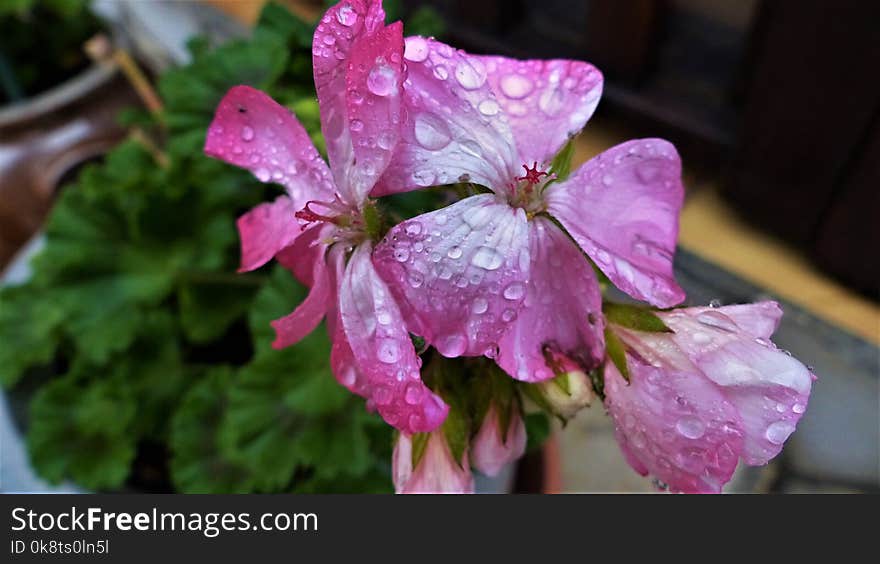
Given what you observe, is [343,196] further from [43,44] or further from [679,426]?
[43,44]

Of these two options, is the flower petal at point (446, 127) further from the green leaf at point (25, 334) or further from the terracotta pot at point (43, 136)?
the terracotta pot at point (43, 136)

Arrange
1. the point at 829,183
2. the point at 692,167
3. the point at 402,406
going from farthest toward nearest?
the point at 692,167, the point at 829,183, the point at 402,406

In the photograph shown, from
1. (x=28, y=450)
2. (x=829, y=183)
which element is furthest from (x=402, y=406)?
(x=829, y=183)

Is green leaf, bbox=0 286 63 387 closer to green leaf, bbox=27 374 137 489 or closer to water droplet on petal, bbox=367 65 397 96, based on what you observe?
green leaf, bbox=27 374 137 489

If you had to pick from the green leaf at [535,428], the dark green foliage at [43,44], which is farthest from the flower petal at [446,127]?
the dark green foliage at [43,44]

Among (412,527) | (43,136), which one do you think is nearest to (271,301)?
(412,527)

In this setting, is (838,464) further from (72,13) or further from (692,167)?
(72,13)
